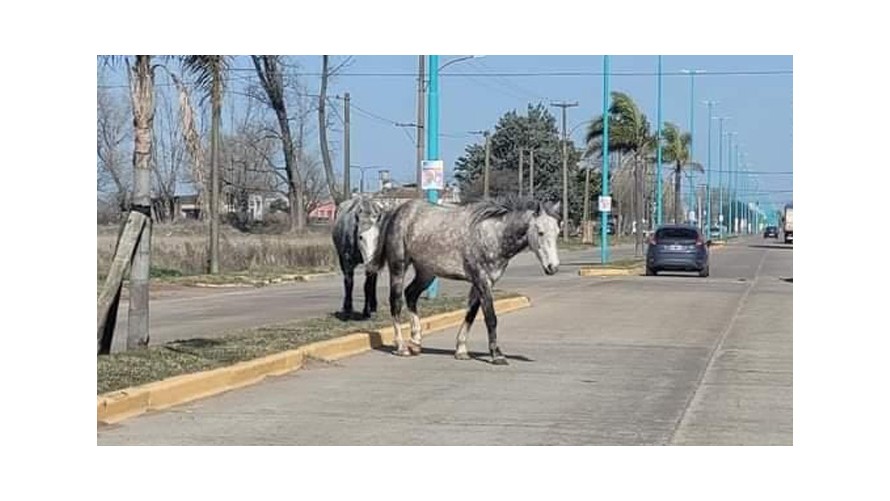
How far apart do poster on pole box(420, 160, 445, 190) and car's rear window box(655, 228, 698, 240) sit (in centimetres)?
1850

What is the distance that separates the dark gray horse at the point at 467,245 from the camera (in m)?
15.1

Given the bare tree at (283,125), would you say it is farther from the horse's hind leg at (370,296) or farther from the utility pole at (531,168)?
the utility pole at (531,168)

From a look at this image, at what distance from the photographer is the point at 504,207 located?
15.3 metres

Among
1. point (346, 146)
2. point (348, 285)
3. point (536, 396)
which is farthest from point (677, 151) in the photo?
point (536, 396)

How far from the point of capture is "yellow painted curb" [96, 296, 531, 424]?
1096 centimetres

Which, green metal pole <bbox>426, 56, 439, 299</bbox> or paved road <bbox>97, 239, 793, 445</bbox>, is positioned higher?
green metal pole <bbox>426, 56, 439, 299</bbox>

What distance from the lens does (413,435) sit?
34.4 feet

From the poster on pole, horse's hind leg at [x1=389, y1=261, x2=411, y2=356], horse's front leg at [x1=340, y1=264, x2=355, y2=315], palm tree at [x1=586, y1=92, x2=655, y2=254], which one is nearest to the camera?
horse's hind leg at [x1=389, y1=261, x2=411, y2=356]

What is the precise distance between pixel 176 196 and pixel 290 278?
799 inches

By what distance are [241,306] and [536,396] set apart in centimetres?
1391

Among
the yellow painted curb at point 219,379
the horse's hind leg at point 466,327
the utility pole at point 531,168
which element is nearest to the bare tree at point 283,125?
the yellow painted curb at point 219,379

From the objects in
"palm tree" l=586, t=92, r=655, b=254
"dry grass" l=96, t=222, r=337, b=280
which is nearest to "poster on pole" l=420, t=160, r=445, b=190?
"dry grass" l=96, t=222, r=337, b=280

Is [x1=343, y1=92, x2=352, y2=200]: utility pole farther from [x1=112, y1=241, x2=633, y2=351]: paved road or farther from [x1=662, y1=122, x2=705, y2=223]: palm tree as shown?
[x1=662, y1=122, x2=705, y2=223]: palm tree
